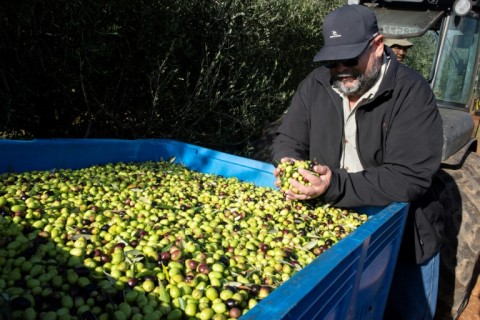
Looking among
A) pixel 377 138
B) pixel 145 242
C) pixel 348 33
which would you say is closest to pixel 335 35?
pixel 348 33

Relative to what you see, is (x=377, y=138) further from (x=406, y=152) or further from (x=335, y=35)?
(x=335, y=35)

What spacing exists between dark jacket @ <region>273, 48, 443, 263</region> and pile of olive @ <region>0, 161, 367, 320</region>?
334mm

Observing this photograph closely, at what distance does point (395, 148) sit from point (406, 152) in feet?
0.24

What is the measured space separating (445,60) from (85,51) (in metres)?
4.06

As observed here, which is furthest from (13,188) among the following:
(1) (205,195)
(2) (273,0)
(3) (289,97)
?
(3) (289,97)

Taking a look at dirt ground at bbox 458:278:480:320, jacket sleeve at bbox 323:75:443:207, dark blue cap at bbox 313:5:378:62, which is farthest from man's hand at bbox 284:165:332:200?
dirt ground at bbox 458:278:480:320

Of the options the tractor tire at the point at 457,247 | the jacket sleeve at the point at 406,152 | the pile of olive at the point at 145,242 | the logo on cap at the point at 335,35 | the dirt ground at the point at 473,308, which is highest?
the logo on cap at the point at 335,35

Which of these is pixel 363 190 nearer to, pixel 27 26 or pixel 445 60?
pixel 445 60

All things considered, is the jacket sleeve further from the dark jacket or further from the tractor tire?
the tractor tire

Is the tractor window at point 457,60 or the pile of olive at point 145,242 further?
the tractor window at point 457,60

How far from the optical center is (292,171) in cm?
281

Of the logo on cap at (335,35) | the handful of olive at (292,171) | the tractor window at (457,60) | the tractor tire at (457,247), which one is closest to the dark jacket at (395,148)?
the handful of olive at (292,171)

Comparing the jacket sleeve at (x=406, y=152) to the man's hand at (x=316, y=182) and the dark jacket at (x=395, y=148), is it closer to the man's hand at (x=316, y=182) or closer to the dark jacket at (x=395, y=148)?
the dark jacket at (x=395, y=148)

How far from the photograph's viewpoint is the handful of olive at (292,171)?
9.09 feet
